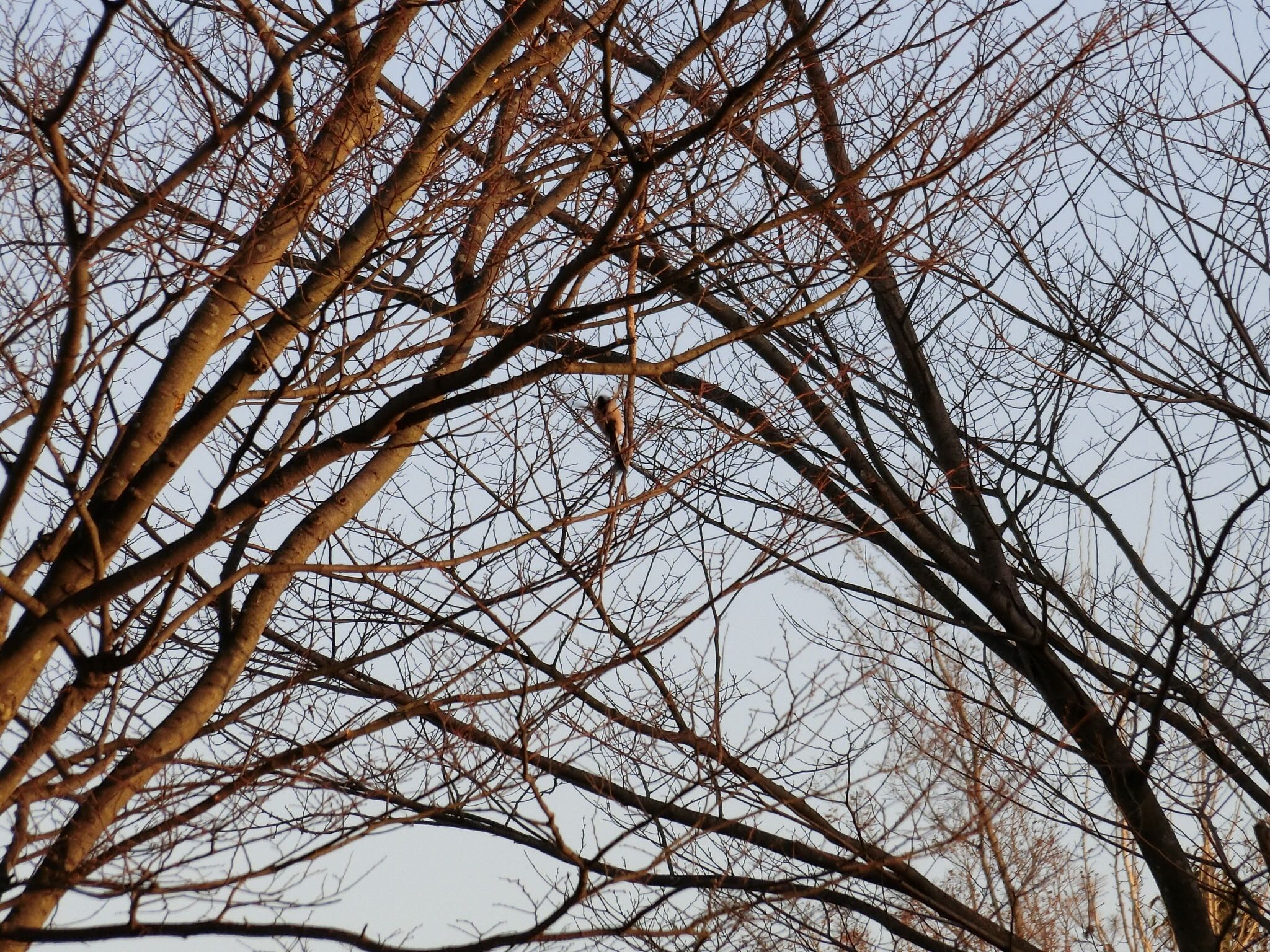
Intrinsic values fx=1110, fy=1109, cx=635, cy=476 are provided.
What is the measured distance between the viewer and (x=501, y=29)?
3.07m

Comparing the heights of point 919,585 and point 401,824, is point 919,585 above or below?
above

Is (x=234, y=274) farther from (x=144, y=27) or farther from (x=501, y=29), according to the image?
(x=501, y=29)

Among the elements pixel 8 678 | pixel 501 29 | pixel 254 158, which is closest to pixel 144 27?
pixel 254 158

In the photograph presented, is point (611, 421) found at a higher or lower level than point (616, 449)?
higher

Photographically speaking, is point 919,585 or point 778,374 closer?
point 778,374

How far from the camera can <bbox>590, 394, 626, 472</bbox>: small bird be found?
12.1 ft

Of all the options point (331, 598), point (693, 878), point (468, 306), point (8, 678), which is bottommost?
point (693, 878)

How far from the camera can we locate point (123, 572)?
2658 mm

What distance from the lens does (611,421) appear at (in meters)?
3.90

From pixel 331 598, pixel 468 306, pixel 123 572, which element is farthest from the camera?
pixel 331 598

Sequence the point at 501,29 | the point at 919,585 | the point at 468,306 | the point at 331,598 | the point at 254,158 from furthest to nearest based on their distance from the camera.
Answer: the point at 919,585, the point at 331,598, the point at 468,306, the point at 501,29, the point at 254,158

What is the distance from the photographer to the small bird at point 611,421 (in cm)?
370

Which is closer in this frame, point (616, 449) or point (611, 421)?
point (616, 449)

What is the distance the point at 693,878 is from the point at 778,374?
81.8 inches
